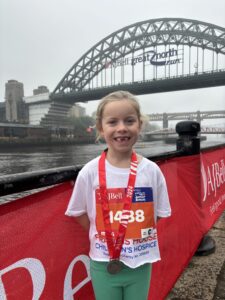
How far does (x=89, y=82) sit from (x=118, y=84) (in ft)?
51.9

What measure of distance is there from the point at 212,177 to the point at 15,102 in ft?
303

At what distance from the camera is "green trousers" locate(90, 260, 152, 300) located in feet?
4.57

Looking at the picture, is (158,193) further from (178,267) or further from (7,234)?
(178,267)

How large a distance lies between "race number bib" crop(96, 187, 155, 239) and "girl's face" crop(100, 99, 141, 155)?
180mm

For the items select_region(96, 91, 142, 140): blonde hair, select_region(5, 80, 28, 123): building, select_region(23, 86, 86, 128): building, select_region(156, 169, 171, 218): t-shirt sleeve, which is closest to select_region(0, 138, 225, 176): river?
select_region(156, 169, 171, 218): t-shirt sleeve

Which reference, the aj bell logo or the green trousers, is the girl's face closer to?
the green trousers

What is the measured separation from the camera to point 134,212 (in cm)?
139

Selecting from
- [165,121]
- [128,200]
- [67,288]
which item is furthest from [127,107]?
[165,121]

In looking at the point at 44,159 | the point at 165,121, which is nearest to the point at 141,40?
the point at 165,121

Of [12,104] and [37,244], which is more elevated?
[12,104]

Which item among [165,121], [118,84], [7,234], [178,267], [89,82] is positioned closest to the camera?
[7,234]

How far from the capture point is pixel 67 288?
4.88 ft

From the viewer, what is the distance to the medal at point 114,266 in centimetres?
134

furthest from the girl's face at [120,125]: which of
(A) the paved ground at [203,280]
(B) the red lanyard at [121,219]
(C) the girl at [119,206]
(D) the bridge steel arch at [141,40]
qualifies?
(D) the bridge steel arch at [141,40]
